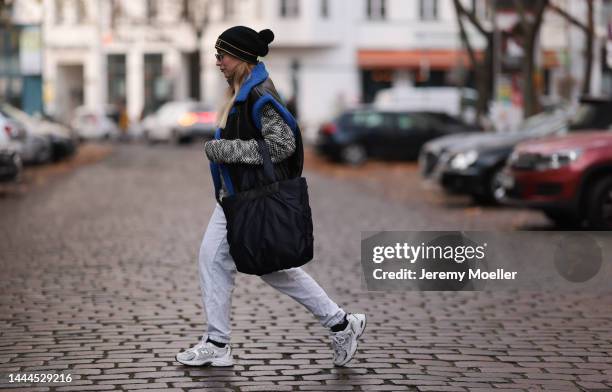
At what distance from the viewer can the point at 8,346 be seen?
26.3 feet

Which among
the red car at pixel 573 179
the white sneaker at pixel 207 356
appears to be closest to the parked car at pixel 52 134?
the red car at pixel 573 179

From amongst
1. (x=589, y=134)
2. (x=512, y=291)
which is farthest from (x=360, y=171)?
(x=512, y=291)

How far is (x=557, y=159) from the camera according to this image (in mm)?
15000

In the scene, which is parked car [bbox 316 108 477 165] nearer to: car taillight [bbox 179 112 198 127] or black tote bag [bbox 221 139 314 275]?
car taillight [bbox 179 112 198 127]

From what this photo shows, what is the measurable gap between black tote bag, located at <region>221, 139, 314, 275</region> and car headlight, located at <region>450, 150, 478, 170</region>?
12718 millimetres

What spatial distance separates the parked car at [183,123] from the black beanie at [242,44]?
40807 mm

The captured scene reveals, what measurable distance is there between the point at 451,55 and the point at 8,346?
5841 cm

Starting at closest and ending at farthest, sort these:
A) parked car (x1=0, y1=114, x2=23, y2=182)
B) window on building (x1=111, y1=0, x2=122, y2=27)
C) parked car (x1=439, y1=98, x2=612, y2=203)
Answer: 1. parked car (x1=439, y1=98, x2=612, y2=203)
2. parked car (x1=0, y1=114, x2=23, y2=182)
3. window on building (x1=111, y1=0, x2=122, y2=27)

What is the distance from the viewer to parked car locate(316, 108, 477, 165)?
34219mm

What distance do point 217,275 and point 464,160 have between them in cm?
1268

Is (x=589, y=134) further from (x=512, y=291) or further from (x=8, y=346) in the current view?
(x=8, y=346)

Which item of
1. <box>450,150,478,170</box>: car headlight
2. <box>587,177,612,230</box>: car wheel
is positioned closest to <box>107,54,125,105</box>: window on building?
<box>450,150,478,170</box>: car headlight

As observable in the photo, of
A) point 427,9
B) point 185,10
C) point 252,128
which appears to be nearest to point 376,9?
point 427,9

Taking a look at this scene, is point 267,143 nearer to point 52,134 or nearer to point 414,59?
point 52,134
